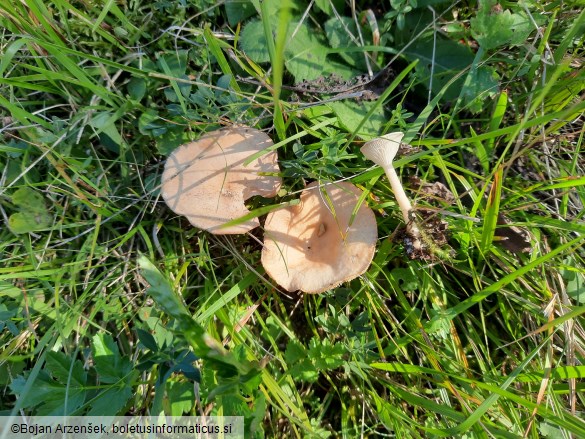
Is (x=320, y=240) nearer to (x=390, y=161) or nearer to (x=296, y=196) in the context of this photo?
(x=296, y=196)

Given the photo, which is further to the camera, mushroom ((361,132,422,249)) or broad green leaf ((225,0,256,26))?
broad green leaf ((225,0,256,26))

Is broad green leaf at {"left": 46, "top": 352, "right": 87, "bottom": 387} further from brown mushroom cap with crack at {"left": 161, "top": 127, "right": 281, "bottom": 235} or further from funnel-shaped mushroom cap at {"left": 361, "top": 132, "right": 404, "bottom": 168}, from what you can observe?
funnel-shaped mushroom cap at {"left": 361, "top": 132, "right": 404, "bottom": 168}

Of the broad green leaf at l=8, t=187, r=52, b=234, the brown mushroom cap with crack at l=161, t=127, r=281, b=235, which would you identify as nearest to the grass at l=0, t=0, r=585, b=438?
the broad green leaf at l=8, t=187, r=52, b=234

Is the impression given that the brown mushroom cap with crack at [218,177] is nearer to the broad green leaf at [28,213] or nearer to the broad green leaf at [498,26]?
the broad green leaf at [28,213]

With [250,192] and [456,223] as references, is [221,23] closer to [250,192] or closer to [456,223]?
[250,192]

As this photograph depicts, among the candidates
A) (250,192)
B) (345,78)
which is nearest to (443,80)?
(345,78)

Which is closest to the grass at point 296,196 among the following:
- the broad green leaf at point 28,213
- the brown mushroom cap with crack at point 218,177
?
the broad green leaf at point 28,213
